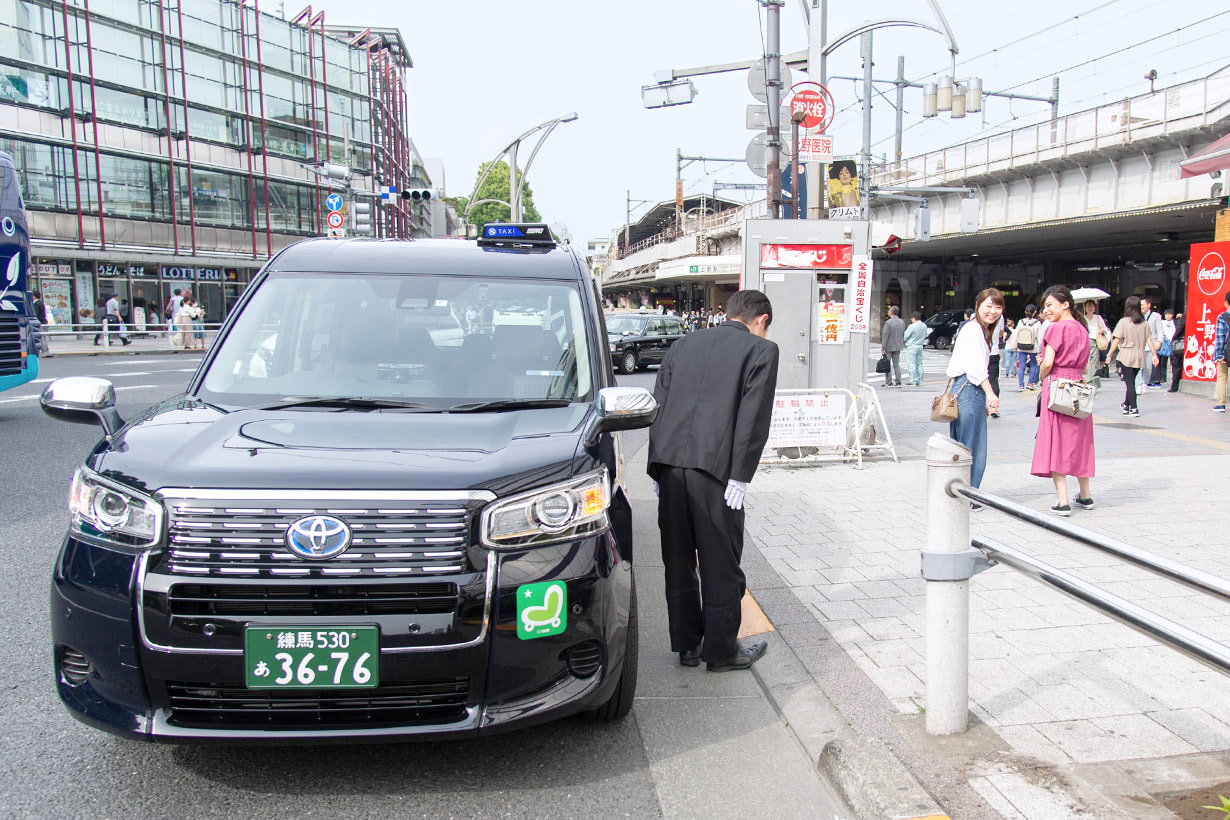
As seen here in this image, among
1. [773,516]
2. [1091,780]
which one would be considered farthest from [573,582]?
[773,516]

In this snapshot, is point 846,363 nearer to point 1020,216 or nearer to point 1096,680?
Answer: point 1096,680

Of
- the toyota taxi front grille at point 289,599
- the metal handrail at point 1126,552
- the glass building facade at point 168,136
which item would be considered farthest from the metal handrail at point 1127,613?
the glass building facade at point 168,136

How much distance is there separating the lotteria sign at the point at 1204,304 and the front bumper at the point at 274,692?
54.7 feet

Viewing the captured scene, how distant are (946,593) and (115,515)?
276cm

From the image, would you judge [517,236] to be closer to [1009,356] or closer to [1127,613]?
[1127,613]

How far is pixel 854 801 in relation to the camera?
2863mm

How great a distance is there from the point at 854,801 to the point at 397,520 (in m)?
1.70

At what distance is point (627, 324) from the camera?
24172 mm

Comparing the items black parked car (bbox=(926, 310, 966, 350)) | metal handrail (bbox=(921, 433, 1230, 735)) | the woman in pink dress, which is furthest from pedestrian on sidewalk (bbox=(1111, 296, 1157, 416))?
black parked car (bbox=(926, 310, 966, 350))

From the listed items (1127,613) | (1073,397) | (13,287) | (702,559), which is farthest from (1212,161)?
(13,287)

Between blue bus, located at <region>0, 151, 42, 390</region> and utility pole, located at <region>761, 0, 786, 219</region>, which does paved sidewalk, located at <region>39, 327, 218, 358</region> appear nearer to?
blue bus, located at <region>0, 151, 42, 390</region>

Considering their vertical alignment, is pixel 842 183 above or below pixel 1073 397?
above

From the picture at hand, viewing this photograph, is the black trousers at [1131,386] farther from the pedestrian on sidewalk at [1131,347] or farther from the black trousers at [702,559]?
the black trousers at [702,559]

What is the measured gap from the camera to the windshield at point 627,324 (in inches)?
939
